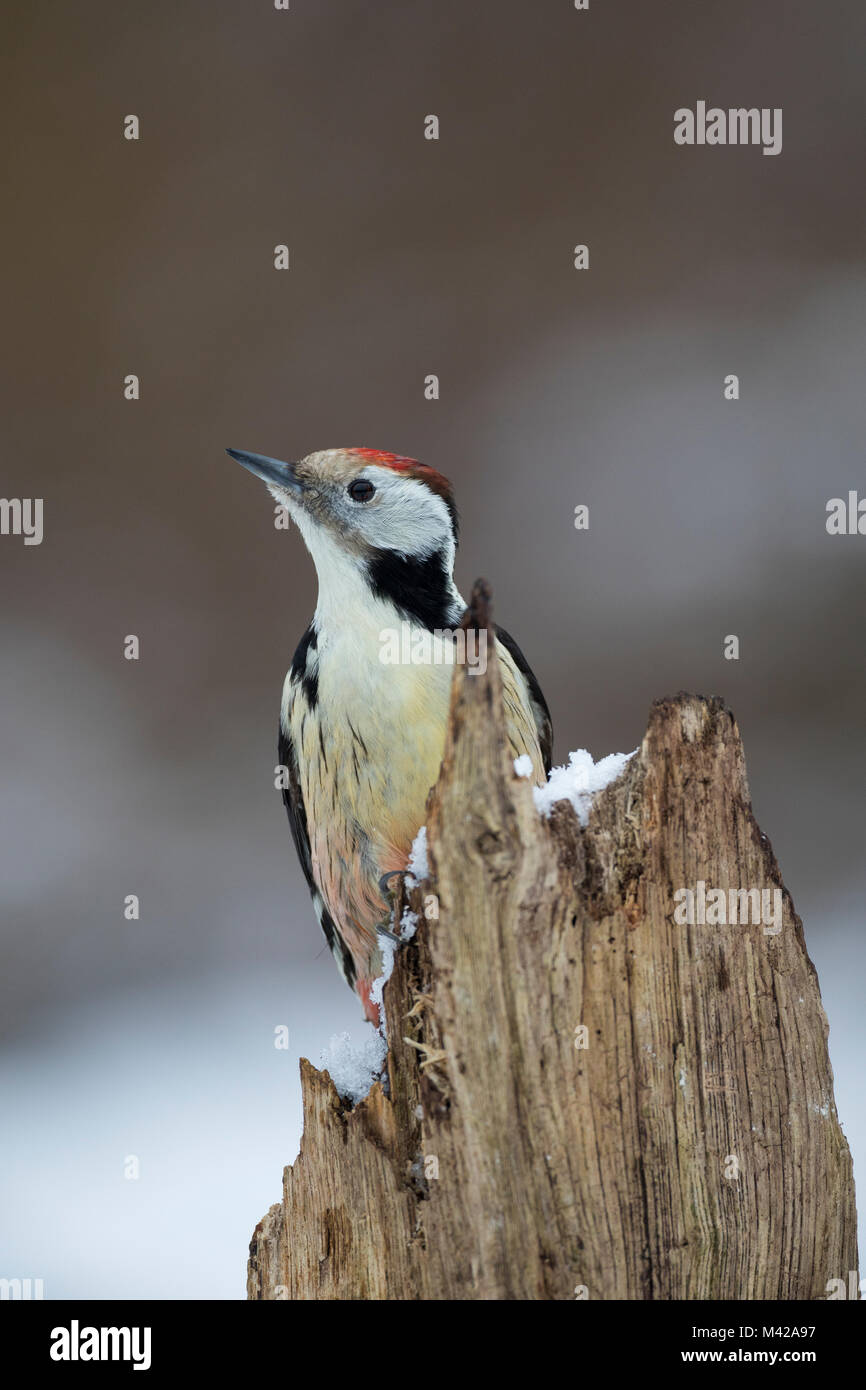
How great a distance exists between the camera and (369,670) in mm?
2160

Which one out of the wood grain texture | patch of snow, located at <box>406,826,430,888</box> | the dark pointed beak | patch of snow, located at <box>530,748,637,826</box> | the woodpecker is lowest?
the wood grain texture

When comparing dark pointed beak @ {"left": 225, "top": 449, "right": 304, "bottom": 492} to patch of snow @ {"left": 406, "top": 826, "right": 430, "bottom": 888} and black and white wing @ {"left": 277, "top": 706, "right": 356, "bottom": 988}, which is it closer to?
black and white wing @ {"left": 277, "top": 706, "right": 356, "bottom": 988}

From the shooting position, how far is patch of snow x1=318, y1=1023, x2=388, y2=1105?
70.1 inches

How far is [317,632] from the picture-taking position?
2279 mm

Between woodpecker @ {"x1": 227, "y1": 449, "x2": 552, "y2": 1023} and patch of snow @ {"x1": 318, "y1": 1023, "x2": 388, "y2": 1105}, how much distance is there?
291mm

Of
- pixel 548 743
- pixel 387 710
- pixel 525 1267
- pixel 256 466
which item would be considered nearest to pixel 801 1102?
pixel 525 1267

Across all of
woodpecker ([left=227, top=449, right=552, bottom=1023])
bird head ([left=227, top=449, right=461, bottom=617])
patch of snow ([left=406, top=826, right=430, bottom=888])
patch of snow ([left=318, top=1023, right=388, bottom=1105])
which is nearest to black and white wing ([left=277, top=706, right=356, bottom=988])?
woodpecker ([left=227, top=449, right=552, bottom=1023])

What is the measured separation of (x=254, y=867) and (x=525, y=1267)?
3449mm

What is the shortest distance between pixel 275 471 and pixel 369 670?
1.43 feet

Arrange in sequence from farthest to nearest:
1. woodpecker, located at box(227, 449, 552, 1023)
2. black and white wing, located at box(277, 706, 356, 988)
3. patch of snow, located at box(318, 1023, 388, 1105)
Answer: black and white wing, located at box(277, 706, 356, 988) < woodpecker, located at box(227, 449, 552, 1023) < patch of snow, located at box(318, 1023, 388, 1105)

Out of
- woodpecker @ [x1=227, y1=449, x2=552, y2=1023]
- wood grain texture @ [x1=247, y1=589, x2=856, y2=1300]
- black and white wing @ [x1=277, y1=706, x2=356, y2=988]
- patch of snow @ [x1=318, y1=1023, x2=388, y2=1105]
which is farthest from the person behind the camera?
black and white wing @ [x1=277, y1=706, x2=356, y2=988]
